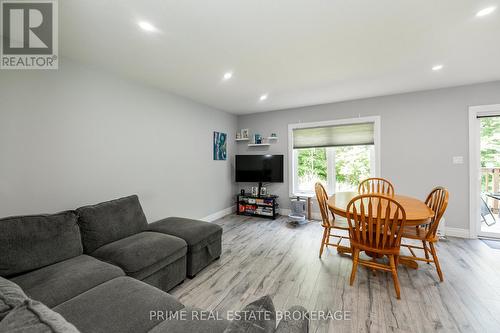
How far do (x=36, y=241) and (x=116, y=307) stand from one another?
1.01 m

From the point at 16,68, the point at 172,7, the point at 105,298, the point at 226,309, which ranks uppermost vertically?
the point at 172,7

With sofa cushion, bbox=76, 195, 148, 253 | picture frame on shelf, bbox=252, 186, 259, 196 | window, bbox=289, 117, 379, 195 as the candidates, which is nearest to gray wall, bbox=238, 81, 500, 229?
window, bbox=289, 117, 379, 195

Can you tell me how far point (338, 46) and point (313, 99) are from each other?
1.82m

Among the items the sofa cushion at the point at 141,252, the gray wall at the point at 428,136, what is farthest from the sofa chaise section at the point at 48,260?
the gray wall at the point at 428,136

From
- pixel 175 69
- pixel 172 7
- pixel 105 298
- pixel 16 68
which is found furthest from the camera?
pixel 175 69

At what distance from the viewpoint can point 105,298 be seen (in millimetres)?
1211

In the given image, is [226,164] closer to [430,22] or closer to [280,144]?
[280,144]

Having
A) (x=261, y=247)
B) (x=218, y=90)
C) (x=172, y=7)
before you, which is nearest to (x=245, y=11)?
(x=172, y=7)

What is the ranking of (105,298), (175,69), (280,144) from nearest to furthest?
(105,298)
(175,69)
(280,144)

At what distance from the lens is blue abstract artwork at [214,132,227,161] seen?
14.3 feet

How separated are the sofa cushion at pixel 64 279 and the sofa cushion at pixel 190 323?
61cm

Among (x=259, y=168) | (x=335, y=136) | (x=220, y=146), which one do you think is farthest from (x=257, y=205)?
(x=335, y=136)

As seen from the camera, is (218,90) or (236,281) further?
(218,90)

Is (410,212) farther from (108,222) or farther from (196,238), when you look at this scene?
(108,222)
